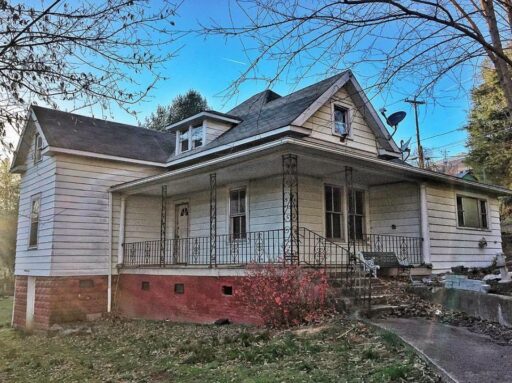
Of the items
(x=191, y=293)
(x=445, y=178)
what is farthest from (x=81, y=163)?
(x=445, y=178)

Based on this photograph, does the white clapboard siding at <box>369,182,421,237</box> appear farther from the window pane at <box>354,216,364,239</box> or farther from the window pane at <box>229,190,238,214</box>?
the window pane at <box>229,190,238,214</box>

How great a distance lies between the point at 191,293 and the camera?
11648 mm

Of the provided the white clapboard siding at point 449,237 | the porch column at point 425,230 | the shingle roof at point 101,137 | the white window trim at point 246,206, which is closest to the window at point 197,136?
the shingle roof at point 101,137

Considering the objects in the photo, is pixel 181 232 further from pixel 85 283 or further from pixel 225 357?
pixel 225 357

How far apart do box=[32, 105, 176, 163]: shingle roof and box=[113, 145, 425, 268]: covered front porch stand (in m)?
1.61

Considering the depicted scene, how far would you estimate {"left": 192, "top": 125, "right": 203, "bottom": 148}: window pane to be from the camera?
1536 centimetres

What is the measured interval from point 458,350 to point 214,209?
7.20m

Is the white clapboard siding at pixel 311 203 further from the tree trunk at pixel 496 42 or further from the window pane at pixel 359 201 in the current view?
the tree trunk at pixel 496 42

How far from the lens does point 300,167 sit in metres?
11.5

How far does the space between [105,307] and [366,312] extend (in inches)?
355

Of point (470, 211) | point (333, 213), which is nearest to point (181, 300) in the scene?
point (333, 213)

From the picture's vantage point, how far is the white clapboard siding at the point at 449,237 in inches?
511

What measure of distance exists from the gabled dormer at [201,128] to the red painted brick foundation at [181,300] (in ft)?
15.7

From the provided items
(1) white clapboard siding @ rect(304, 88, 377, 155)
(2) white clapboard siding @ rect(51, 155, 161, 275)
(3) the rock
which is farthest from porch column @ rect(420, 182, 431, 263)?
(2) white clapboard siding @ rect(51, 155, 161, 275)
